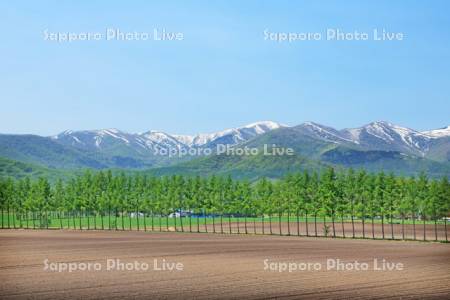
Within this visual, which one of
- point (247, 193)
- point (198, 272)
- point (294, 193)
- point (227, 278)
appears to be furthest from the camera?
point (247, 193)

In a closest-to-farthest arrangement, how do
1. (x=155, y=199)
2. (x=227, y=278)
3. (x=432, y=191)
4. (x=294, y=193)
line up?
(x=227, y=278) → (x=432, y=191) → (x=294, y=193) → (x=155, y=199)

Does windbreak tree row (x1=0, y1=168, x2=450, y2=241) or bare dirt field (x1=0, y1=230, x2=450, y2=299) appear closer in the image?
bare dirt field (x1=0, y1=230, x2=450, y2=299)

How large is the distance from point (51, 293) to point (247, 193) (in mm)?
122853

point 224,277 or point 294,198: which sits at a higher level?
point 294,198

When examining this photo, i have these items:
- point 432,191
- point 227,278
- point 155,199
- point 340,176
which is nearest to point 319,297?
point 227,278

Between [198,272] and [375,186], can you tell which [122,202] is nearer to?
[375,186]

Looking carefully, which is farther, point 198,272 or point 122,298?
point 198,272

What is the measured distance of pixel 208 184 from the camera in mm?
179875

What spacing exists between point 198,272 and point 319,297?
19.1 metres

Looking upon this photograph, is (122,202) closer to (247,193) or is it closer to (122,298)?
(247,193)

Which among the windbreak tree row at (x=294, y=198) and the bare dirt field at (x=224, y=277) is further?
the windbreak tree row at (x=294, y=198)

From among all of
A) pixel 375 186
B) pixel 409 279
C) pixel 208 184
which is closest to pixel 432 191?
pixel 375 186

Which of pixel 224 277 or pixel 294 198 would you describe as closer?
pixel 224 277

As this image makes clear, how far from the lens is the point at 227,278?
196 feet
